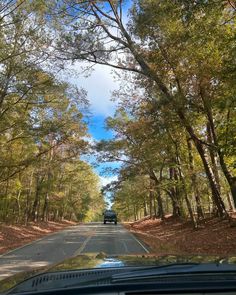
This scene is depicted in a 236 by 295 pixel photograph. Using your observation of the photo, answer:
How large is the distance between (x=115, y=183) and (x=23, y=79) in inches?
896

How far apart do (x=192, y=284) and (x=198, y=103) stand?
17.6 meters

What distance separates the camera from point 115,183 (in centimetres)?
4462

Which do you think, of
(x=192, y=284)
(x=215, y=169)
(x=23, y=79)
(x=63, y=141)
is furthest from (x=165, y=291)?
(x=63, y=141)

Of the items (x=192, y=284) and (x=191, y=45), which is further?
(x=191, y=45)

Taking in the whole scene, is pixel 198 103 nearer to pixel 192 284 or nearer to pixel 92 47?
pixel 92 47

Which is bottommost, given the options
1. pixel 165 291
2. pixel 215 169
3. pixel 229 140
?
pixel 165 291

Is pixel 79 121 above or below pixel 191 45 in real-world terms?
above

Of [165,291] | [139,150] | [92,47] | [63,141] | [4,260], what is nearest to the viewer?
[165,291]

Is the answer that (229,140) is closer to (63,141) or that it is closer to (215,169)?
(215,169)

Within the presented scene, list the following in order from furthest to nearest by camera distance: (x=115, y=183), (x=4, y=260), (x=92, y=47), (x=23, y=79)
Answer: (x=115, y=183) < (x=23, y=79) < (x=92, y=47) < (x=4, y=260)

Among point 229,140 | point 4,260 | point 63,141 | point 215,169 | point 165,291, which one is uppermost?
point 63,141

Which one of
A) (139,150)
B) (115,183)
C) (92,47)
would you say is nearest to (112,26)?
(92,47)

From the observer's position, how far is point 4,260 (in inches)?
648

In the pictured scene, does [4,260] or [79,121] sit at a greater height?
[79,121]
